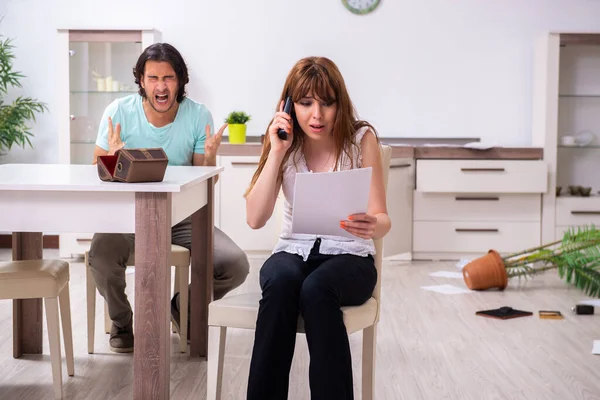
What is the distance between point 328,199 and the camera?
2020 mm

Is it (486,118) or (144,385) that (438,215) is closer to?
(486,118)

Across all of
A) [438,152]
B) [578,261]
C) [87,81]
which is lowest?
[578,261]

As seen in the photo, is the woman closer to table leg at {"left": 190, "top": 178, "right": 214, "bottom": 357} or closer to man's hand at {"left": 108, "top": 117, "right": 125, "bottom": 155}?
table leg at {"left": 190, "top": 178, "right": 214, "bottom": 357}

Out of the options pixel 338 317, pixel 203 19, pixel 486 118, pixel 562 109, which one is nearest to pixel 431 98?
pixel 486 118

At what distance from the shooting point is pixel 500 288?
14.4ft

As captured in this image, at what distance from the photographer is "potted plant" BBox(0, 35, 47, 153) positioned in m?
5.35

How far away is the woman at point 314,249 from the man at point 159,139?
77 cm

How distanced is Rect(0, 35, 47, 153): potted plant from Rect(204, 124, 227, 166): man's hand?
276cm

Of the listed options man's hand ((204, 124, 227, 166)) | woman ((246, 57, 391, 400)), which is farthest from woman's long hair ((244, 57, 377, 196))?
man's hand ((204, 124, 227, 166))

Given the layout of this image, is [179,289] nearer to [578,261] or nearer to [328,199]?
[328,199]

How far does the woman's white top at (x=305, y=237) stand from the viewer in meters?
2.21

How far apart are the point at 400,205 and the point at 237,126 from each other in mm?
1193

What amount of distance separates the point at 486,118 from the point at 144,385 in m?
4.21

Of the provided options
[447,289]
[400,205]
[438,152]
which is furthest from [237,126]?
A: [447,289]
